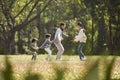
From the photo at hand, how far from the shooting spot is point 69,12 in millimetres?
66875

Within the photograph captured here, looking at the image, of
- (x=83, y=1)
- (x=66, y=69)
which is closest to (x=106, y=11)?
(x=83, y=1)

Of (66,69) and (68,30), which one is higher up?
(66,69)

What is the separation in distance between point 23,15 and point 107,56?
185 feet

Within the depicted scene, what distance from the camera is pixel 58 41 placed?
2027cm

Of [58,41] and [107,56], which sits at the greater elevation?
[107,56]

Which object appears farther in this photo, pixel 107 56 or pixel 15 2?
pixel 15 2

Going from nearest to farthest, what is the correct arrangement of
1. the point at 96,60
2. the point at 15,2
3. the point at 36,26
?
1. the point at 96,60
2. the point at 15,2
3. the point at 36,26

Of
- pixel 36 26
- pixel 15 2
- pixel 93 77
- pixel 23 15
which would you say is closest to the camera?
pixel 93 77

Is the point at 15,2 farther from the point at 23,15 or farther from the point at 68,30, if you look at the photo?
the point at 68,30

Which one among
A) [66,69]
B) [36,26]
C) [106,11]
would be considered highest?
[66,69]

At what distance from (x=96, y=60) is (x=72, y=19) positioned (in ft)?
208

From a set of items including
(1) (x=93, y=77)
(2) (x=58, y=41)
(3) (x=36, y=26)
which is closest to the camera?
(1) (x=93, y=77)

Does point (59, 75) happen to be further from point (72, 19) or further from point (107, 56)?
point (72, 19)

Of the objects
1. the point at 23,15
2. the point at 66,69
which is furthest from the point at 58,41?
the point at 23,15
